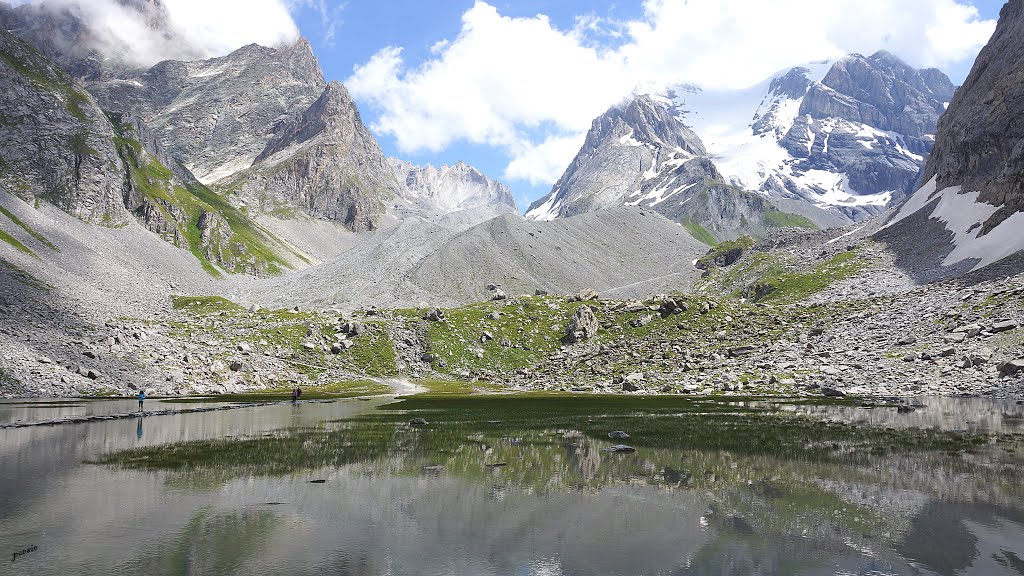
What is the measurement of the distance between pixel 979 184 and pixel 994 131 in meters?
15.9

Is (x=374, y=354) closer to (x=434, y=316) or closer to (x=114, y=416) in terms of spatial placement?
(x=434, y=316)

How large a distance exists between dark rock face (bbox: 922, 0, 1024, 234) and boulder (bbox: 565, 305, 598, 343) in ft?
343

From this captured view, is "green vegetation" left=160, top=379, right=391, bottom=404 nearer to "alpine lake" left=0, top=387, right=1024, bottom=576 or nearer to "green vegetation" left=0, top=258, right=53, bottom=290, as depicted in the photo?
"alpine lake" left=0, top=387, right=1024, bottom=576

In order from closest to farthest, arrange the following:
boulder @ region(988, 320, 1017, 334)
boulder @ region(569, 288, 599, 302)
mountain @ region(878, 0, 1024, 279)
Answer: boulder @ region(988, 320, 1017, 334) < mountain @ region(878, 0, 1024, 279) < boulder @ region(569, 288, 599, 302)

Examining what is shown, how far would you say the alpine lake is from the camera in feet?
51.8

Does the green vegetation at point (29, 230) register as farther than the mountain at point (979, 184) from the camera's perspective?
Yes

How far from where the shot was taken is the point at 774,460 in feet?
96.3

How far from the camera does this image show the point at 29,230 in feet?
543

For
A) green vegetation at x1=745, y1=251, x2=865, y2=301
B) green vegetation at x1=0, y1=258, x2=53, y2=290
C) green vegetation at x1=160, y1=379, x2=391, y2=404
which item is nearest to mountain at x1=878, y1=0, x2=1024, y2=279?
green vegetation at x1=745, y1=251, x2=865, y2=301

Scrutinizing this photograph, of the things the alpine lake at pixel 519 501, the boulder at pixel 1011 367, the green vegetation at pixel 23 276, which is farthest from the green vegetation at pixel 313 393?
the boulder at pixel 1011 367

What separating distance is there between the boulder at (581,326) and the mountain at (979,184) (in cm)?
8355

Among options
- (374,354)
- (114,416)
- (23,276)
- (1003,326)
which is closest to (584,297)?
(374,354)

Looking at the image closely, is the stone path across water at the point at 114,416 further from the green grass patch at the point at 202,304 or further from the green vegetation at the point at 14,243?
the green vegetation at the point at 14,243

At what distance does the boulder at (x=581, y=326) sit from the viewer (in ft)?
413
